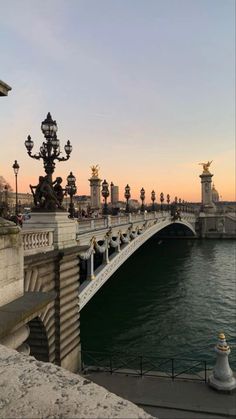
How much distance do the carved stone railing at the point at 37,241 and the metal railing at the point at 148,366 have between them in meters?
4.36

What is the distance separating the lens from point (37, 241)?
11.8 meters

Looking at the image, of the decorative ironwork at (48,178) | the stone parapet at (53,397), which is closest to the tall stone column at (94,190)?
the decorative ironwork at (48,178)

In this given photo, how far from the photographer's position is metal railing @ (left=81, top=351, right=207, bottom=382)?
13.4m

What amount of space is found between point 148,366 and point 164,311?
34.2ft

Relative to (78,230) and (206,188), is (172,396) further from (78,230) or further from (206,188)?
(206,188)

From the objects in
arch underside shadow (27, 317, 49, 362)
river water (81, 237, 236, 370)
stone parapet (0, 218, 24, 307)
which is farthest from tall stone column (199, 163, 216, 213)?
stone parapet (0, 218, 24, 307)

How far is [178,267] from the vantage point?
47531 mm

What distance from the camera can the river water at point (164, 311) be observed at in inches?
795

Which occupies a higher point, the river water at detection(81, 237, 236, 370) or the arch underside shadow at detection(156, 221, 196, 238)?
the arch underside shadow at detection(156, 221, 196, 238)

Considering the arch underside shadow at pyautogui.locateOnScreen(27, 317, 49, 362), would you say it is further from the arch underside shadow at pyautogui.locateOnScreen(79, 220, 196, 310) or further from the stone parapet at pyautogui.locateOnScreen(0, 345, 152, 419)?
the stone parapet at pyautogui.locateOnScreen(0, 345, 152, 419)

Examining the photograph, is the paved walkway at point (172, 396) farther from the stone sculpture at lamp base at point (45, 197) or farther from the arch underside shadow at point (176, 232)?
the arch underside shadow at point (176, 232)

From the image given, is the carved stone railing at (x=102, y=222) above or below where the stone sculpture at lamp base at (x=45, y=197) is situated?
below

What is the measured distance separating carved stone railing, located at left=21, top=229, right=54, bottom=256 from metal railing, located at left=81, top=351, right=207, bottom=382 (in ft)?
14.3

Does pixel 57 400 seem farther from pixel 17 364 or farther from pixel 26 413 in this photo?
pixel 17 364
